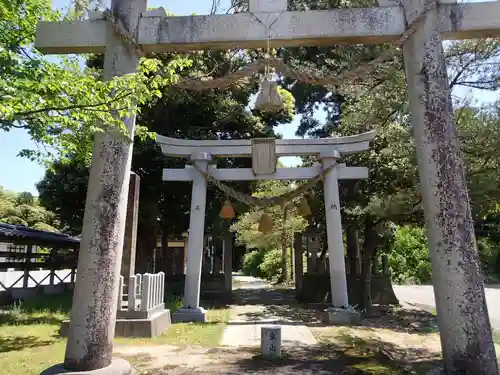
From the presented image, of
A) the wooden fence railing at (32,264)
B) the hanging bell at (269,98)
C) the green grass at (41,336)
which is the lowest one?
the green grass at (41,336)

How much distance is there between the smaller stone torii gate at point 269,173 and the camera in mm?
9859

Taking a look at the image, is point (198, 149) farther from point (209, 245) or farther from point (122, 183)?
point (209, 245)

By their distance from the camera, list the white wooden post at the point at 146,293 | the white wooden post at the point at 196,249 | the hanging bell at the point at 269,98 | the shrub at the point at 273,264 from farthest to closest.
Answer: the shrub at the point at 273,264
the white wooden post at the point at 196,249
the white wooden post at the point at 146,293
the hanging bell at the point at 269,98

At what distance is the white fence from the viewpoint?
778cm

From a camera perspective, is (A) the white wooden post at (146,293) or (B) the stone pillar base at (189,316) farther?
(B) the stone pillar base at (189,316)

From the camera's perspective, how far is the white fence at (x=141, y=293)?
25.5 feet

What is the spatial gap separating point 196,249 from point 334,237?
12.2 ft

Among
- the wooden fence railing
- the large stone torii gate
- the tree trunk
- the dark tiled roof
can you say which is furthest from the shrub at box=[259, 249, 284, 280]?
the large stone torii gate

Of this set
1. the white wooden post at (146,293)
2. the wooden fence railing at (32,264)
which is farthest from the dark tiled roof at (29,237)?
the white wooden post at (146,293)

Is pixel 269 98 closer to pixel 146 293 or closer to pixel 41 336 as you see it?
pixel 146 293

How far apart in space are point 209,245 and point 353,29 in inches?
720

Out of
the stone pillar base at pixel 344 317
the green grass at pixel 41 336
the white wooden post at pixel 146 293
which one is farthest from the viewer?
the stone pillar base at pixel 344 317

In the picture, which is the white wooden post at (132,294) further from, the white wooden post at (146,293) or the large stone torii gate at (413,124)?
the large stone torii gate at (413,124)

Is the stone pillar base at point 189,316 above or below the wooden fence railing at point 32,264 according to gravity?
below
